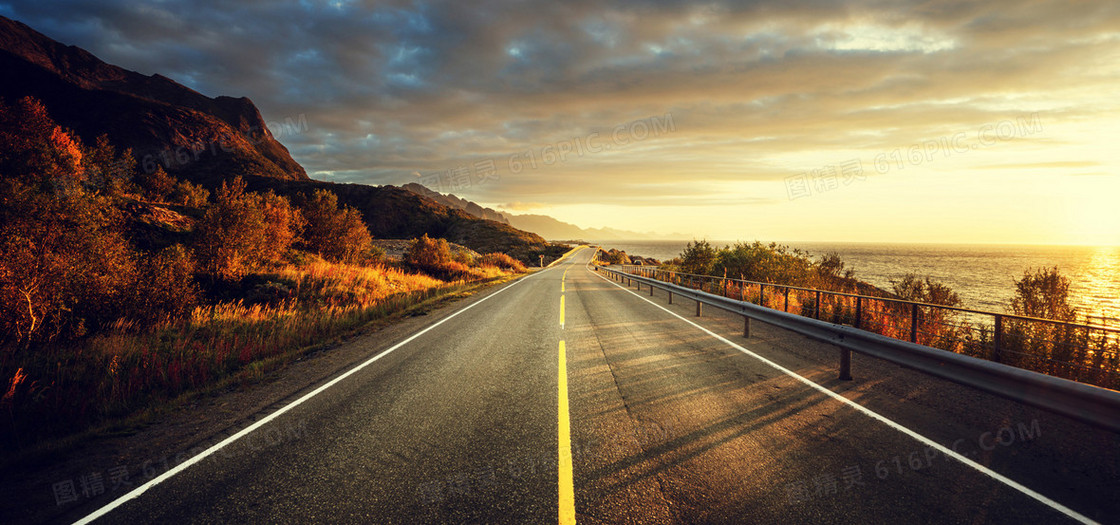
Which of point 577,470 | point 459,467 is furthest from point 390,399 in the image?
point 577,470

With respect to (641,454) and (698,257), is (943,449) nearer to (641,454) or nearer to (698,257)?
(641,454)

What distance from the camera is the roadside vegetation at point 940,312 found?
6.32 m

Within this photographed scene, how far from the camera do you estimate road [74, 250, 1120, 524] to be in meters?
2.85

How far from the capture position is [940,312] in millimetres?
13312

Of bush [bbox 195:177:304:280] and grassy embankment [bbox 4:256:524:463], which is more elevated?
bush [bbox 195:177:304:280]

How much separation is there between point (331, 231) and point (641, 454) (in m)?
24.7

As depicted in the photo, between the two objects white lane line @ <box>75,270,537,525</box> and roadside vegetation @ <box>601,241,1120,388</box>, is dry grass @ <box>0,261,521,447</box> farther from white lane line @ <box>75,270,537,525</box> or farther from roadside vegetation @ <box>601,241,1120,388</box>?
roadside vegetation @ <box>601,241,1120,388</box>

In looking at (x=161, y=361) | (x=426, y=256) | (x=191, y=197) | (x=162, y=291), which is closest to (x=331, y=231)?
(x=426, y=256)

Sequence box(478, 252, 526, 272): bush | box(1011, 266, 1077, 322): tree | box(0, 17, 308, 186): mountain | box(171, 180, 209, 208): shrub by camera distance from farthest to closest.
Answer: box(0, 17, 308, 186): mountain → box(478, 252, 526, 272): bush → box(171, 180, 209, 208): shrub → box(1011, 266, 1077, 322): tree

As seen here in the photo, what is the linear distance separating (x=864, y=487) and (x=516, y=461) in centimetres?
292

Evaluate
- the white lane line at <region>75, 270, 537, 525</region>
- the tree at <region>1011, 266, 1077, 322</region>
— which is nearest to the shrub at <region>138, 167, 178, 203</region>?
the white lane line at <region>75, 270, 537, 525</region>

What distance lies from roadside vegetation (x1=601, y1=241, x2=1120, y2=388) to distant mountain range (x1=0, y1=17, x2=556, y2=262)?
2160 inches

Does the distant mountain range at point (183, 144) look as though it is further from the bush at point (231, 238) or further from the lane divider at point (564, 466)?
the lane divider at point (564, 466)

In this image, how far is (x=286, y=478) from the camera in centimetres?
333
